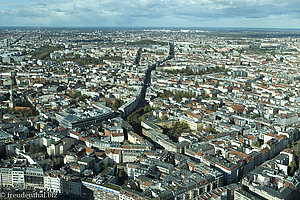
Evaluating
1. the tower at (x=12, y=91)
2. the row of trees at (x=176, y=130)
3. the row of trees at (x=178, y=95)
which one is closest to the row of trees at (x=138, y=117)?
the row of trees at (x=176, y=130)

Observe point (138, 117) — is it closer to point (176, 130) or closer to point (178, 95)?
point (176, 130)

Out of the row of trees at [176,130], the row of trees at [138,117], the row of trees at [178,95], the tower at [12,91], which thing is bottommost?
the row of trees at [176,130]

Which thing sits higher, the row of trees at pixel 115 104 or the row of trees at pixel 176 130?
the row of trees at pixel 115 104

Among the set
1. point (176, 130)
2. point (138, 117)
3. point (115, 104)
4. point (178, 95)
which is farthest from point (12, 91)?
point (176, 130)

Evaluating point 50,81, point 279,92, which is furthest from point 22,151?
point 279,92

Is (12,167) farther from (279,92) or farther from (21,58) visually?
(21,58)

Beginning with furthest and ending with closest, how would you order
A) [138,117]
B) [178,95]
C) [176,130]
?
[178,95] < [138,117] < [176,130]

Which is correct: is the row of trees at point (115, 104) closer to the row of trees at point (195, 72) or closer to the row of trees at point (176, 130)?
the row of trees at point (176, 130)

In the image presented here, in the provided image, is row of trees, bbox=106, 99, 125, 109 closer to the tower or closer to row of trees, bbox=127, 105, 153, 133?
row of trees, bbox=127, 105, 153, 133

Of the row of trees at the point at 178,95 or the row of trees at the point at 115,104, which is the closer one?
the row of trees at the point at 115,104

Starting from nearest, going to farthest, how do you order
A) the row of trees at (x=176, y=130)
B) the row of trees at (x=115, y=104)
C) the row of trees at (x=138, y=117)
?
the row of trees at (x=176, y=130), the row of trees at (x=138, y=117), the row of trees at (x=115, y=104)

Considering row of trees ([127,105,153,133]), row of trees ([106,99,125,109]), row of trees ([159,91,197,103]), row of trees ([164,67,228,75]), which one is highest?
row of trees ([164,67,228,75])

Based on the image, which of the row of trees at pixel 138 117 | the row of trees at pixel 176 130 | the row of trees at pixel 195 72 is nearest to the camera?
the row of trees at pixel 176 130

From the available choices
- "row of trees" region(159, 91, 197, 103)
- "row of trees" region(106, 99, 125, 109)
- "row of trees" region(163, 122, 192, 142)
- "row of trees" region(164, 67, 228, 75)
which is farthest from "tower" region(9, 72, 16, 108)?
"row of trees" region(164, 67, 228, 75)
